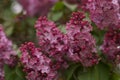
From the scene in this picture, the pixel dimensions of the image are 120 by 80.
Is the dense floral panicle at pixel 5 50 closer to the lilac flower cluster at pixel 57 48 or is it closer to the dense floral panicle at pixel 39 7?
the lilac flower cluster at pixel 57 48


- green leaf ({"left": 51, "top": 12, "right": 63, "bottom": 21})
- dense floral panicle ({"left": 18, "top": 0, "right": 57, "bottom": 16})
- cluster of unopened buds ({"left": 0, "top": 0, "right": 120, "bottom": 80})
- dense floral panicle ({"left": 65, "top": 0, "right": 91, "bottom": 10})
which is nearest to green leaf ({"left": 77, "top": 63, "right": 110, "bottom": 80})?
cluster of unopened buds ({"left": 0, "top": 0, "right": 120, "bottom": 80})

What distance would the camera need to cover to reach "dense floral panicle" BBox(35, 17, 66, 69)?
1937 millimetres

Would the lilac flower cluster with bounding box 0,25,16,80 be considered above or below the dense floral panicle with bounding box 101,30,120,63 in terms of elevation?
above

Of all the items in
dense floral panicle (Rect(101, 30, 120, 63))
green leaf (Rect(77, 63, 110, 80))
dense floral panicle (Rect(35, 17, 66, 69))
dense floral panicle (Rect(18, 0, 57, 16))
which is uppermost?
dense floral panicle (Rect(18, 0, 57, 16))

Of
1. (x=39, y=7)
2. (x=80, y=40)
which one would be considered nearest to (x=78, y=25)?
(x=80, y=40)

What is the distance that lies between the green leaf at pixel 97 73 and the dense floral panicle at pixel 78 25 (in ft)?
A: 0.65

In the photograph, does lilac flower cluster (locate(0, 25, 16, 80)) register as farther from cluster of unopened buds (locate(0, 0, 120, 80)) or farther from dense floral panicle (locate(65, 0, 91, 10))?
dense floral panicle (locate(65, 0, 91, 10))

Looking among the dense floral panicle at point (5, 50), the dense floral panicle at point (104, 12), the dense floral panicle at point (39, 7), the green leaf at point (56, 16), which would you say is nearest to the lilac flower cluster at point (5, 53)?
the dense floral panicle at point (5, 50)

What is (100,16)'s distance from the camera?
1.96 m

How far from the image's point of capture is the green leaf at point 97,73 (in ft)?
6.50

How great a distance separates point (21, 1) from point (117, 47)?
6.97 feet

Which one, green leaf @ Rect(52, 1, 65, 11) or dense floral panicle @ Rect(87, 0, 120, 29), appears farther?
green leaf @ Rect(52, 1, 65, 11)

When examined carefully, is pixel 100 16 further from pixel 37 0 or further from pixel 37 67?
pixel 37 0

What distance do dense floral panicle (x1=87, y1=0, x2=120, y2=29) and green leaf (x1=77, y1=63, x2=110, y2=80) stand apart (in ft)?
0.59
